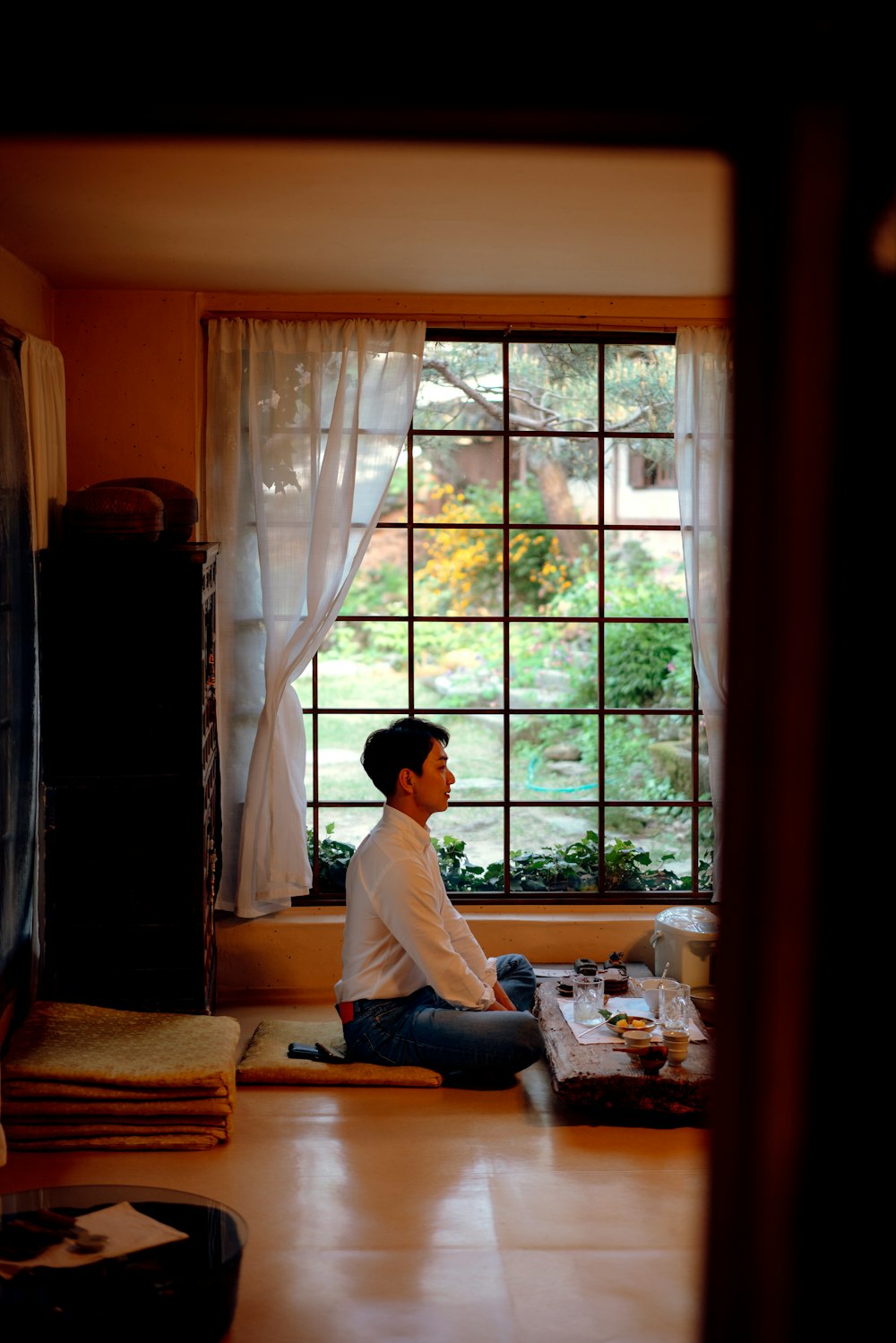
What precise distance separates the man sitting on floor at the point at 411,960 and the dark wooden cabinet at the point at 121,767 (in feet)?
1.73

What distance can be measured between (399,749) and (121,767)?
883 millimetres

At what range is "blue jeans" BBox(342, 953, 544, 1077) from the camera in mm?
3943

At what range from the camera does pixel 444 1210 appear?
10.4ft

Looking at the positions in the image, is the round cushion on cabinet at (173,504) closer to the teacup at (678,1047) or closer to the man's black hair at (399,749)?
the man's black hair at (399,749)

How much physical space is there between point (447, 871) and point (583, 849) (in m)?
0.57

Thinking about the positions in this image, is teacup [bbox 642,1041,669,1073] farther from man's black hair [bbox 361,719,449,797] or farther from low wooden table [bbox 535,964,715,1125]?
man's black hair [bbox 361,719,449,797]

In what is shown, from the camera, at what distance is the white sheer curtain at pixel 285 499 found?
4.79 meters

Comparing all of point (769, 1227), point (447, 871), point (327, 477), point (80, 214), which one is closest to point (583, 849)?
point (447, 871)

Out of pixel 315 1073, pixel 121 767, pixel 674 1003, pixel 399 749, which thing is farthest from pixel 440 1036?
pixel 121 767

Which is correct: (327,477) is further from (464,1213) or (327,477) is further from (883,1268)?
(883,1268)

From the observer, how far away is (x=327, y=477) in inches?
189

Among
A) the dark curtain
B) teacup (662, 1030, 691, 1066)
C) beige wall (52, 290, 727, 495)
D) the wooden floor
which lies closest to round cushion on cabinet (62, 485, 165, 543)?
the dark curtain

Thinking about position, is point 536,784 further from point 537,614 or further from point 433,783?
point 433,783

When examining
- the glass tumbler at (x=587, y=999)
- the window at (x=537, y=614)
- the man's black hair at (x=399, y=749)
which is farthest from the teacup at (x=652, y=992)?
the window at (x=537, y=614)
